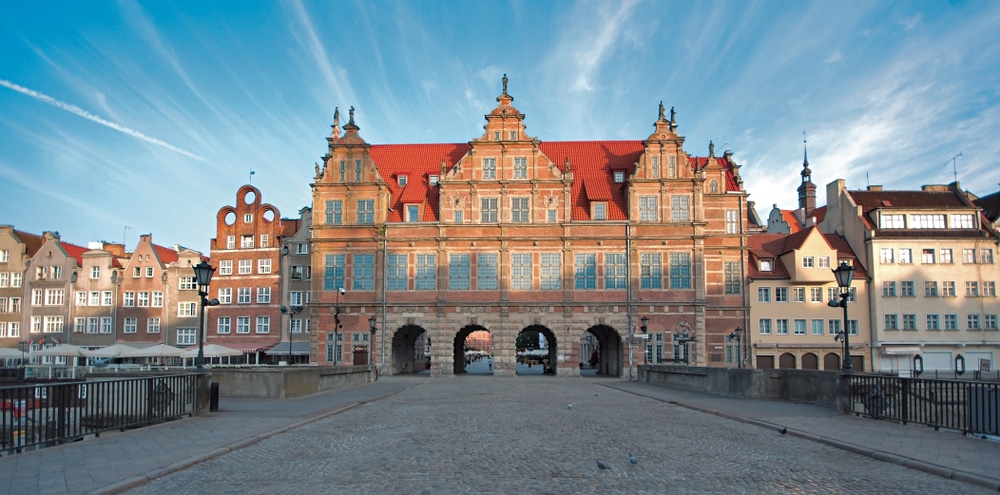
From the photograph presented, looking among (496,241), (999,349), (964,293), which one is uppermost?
(496,241)

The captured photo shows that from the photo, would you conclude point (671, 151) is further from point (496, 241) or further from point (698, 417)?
point (698, 417)

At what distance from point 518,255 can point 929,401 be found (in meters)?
36.8

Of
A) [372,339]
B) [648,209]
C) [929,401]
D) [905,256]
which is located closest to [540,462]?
[929,401]

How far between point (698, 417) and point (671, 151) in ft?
114

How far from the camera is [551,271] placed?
51.6m

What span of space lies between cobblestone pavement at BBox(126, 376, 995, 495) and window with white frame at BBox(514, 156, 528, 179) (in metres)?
34.1

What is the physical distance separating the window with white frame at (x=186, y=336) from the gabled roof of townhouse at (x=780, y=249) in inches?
1792

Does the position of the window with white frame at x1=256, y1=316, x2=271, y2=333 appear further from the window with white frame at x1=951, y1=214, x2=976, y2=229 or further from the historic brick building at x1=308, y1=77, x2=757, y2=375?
the window with white frame at x1=951, y1=214, x2=976, y2=229

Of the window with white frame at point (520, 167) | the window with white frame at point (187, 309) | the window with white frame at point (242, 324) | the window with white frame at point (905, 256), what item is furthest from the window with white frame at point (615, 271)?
the window with white frame at point (187, 309)

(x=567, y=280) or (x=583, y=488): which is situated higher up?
(x=567, y=280)

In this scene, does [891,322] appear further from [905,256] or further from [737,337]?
[737,337]

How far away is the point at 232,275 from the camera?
63188mm

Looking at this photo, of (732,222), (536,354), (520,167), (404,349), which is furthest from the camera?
(536,354)

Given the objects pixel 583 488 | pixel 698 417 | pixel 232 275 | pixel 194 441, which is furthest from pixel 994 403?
pixel 232 275
